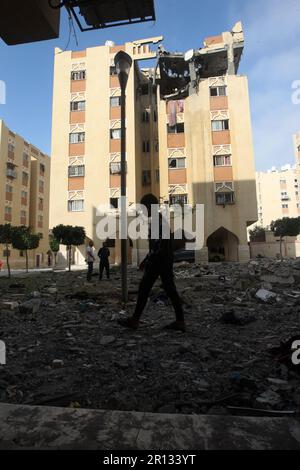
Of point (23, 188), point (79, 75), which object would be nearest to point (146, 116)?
point (79, 75)

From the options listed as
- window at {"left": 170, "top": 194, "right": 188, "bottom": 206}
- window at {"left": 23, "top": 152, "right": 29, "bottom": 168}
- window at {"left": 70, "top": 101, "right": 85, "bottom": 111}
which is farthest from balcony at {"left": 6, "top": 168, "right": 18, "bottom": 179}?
window at {"left": 170, "top": 194, "right": 188, "bottom": 206}

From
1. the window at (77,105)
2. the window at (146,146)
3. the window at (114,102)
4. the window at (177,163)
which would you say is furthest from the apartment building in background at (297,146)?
the window at (77,105)

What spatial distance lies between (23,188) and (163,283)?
2074 inches

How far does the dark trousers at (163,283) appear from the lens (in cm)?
433

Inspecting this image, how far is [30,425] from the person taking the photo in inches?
72.2

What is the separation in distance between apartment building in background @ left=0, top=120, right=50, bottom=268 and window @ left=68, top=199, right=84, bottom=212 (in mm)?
18794

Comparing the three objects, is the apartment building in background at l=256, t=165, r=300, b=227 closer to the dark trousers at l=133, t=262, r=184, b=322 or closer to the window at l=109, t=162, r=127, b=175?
the window at l=109, t=162, r=127, b=175

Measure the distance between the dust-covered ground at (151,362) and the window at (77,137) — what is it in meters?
28.6

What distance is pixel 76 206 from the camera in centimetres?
3100

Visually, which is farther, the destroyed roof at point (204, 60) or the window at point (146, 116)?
the window at point (146, 116)

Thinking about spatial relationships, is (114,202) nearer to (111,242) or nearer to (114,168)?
(114,168)

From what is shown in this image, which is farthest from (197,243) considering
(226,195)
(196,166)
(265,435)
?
(265,435)

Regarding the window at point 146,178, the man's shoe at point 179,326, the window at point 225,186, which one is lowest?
the man's shoe at point 179,326

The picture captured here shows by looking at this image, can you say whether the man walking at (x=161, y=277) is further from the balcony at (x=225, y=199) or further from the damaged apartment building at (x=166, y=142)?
the balcony at (x=225, y=199)
